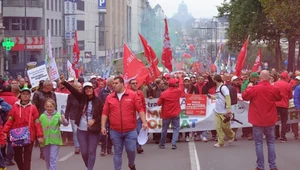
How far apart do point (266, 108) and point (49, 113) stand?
3.67 meters

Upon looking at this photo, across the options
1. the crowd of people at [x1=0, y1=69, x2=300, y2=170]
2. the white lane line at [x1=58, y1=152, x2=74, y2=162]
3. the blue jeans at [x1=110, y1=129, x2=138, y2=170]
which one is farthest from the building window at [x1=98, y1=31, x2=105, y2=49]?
the blue jeans at [x1=110, y1=129, x2=138, y2=170]

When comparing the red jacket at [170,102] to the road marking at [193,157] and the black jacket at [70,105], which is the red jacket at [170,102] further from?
the black jacket at [70,105]

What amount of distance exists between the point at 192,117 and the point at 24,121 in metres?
9.26

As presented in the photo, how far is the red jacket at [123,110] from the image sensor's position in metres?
12.4

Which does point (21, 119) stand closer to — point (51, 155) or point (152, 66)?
point (51, 155)

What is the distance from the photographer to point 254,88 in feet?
44.3

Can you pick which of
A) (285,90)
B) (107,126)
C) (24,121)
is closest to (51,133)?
(24,121)

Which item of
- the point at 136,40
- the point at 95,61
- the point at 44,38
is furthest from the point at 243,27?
the point at 136,40

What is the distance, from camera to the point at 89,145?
42.0 feet

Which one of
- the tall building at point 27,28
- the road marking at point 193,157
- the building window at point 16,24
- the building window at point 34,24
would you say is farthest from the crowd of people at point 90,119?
the building window at point 34,24

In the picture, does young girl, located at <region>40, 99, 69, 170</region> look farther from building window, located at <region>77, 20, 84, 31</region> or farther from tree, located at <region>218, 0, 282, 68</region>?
building window, located at <region>77, 20, 84, 31</region>

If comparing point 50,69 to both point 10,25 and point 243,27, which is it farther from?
point 10,25

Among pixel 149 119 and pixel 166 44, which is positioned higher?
pixel 166 44

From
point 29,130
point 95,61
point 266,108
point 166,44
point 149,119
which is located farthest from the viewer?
point 95,61
